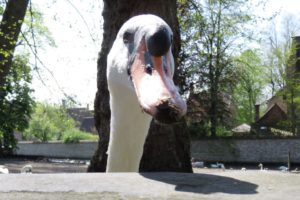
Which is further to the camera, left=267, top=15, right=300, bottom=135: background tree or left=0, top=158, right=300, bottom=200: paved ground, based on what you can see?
left=267, top=15, right=300, bottom=135: background tree

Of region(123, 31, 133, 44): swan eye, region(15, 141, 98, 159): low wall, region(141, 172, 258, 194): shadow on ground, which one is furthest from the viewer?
region(15, 141, 98, 159): low wall

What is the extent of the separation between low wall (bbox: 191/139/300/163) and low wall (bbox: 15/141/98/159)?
7.40 metres

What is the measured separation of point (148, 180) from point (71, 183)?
302 mm

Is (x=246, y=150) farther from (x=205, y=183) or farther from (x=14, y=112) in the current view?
(x=205, y=183)

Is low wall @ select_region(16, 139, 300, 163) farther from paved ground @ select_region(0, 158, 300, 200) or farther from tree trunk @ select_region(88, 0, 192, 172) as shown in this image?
paved ground @ select_region(0, 158, 300, 200)

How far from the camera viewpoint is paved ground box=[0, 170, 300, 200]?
170 centimetres

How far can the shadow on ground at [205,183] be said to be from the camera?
1.85 m

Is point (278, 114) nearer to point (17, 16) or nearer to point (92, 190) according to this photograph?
point (17, 16)

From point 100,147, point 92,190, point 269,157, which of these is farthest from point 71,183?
point 269,157

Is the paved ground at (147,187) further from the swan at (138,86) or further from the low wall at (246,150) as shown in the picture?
the low wall at (246,150)

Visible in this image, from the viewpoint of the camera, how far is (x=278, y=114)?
5272 centimetres

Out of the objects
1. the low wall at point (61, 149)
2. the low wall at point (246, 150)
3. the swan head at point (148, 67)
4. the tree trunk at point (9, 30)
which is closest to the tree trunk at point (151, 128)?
the swan head at point (148, 67)

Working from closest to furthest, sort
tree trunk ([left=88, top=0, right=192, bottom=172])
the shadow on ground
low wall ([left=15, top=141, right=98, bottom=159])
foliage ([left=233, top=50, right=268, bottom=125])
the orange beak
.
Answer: the shadow on ground, the orange beak, tree trunk ([left=88, top=0, right=192, bottom=172]), low wall ([left=15, top=141, right=98, bottom=159]), foliage ([left=233, top=50, right=268, bottom=125])

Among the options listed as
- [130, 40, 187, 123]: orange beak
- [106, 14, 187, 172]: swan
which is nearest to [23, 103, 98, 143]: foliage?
[106, 14, 187, 172]: swan
